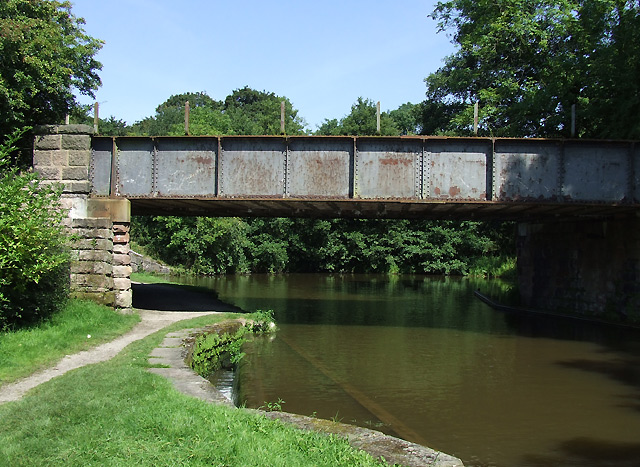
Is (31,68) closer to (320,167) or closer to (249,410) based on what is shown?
(320,167)

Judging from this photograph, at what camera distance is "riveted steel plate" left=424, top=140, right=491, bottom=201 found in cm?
1745

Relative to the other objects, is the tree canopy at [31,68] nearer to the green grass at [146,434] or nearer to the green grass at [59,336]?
the green grass at [59,336]

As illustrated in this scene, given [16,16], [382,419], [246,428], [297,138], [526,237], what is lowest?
[382,419]

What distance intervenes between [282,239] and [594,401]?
134ft

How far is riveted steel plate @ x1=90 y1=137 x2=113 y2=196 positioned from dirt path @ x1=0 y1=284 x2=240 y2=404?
3900 millimetres

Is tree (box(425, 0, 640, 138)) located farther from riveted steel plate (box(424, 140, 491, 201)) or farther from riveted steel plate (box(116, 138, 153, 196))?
riveted steel plate (box(116, 138, 153, 196))

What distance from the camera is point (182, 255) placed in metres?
43.5

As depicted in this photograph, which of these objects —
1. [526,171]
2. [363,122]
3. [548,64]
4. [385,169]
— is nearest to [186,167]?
[385,169]

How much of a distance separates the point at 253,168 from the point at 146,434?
41.0 ft

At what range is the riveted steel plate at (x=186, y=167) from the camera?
17.9 metres

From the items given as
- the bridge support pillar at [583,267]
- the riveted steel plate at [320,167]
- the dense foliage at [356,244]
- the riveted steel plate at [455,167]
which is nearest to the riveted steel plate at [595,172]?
the bridge support pillar at [583,267]

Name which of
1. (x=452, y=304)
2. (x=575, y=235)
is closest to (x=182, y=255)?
(x=452, y=304)

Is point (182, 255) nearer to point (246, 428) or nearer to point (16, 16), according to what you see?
point (16, 16)

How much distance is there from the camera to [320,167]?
58.2 feet
